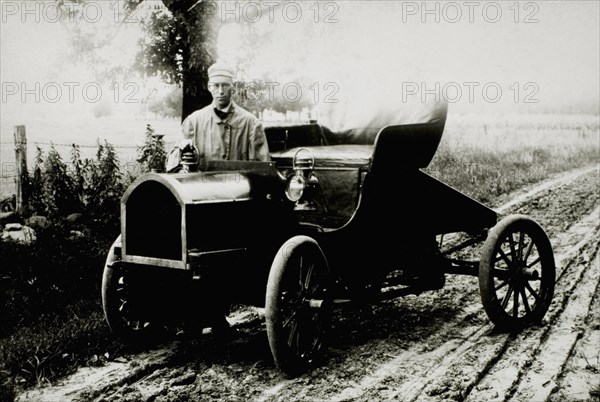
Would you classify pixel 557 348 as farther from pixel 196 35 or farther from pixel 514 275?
pixel 196 35

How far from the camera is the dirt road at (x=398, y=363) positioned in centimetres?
389

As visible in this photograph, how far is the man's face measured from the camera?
15.8 feet

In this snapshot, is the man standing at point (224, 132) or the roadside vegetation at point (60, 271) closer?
the roadside vegetation at point (60, 271)

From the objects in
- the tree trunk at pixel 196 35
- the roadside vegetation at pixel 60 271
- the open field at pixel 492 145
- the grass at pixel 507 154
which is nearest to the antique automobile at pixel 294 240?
the roadside vegetation at pixel 60 271

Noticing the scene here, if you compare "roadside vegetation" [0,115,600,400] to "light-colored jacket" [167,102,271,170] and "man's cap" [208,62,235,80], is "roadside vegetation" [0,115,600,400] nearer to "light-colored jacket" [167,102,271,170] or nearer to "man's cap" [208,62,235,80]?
"light-colored jacket" [167,102,271,170]

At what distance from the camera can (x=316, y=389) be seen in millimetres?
3961

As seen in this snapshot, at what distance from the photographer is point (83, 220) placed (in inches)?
298

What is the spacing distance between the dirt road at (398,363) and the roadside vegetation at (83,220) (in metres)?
0.37

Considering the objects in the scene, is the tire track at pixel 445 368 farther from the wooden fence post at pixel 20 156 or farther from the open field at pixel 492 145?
the open field at pixel 492 145

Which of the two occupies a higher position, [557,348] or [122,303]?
[122,303]

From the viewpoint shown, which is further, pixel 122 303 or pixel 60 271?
pixel 60 271

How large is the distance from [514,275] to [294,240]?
223 centimetres

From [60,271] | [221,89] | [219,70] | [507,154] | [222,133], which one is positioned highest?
[219,70]

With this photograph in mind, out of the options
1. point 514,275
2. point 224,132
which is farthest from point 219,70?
point 514,275
